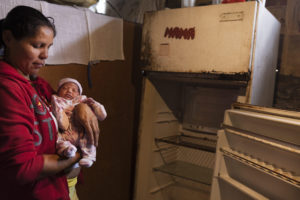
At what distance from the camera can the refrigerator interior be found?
1896 mm

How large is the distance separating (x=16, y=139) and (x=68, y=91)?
15.6 inches

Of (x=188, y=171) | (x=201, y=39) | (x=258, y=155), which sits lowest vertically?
(x=188, y=171)

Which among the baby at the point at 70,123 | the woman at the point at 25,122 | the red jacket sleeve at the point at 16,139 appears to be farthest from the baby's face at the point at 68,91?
the red jacket sleeve at the point at 16,139

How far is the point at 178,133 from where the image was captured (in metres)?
2.27

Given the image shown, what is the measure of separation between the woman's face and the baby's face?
0.21m

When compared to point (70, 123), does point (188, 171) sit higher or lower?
lower

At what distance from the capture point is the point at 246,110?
1288 mm

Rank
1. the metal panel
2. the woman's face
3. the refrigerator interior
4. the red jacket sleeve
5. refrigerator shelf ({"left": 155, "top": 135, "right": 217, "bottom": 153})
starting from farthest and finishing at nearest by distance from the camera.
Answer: refrigerator shelf ({"left": 155, "top": 135, "right": 217, "bottom": 153}), the refrigerator interior, the metal panel, the woman's face, the red jacket sleeve

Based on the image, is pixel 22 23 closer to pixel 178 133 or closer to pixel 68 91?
pixel 68 91

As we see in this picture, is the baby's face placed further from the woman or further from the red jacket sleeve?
the red jacket sleeve

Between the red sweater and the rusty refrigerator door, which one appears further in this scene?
the rusty refrigerator door

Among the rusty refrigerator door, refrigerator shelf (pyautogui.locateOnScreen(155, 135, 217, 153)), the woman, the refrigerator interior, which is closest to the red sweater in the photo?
the woman

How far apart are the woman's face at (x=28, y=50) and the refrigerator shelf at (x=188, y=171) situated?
54.1 inches

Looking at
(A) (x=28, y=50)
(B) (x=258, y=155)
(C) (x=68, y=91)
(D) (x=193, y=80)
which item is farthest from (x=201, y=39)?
(A) (x=28, y=50)
